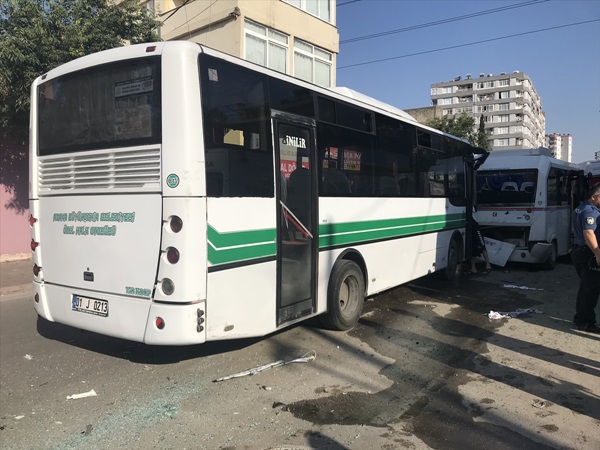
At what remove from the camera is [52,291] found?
5.06 meters

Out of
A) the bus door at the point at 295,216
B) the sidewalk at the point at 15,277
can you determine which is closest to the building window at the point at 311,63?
the sidewalk at the point at 15,277

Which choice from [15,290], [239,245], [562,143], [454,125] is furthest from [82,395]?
[562,143]

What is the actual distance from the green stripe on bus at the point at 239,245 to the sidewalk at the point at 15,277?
22.6 feet

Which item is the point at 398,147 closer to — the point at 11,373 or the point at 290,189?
the point at 290,189

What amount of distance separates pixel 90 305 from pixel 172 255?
1.28 metres

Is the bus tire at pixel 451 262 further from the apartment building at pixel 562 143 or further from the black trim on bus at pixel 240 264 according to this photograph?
the apartment building at pixel 562 143

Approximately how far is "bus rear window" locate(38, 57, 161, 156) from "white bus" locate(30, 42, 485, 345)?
0.02 m

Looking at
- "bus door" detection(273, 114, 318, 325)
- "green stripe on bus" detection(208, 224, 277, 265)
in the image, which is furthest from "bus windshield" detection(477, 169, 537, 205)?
"green stripe on bus" detection(208, 224, 277, 265)

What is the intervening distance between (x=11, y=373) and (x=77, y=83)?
3.24 metres

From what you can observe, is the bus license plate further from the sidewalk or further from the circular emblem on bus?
the sidewalk

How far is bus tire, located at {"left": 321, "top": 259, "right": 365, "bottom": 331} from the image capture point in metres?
5.97

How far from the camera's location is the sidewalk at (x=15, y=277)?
30.0 feet

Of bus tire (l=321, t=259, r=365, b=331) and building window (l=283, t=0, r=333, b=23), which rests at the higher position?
building window (l=283, t=0, r=333, b=23)

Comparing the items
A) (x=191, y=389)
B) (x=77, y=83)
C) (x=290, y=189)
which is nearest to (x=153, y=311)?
(x=191, y=389)
